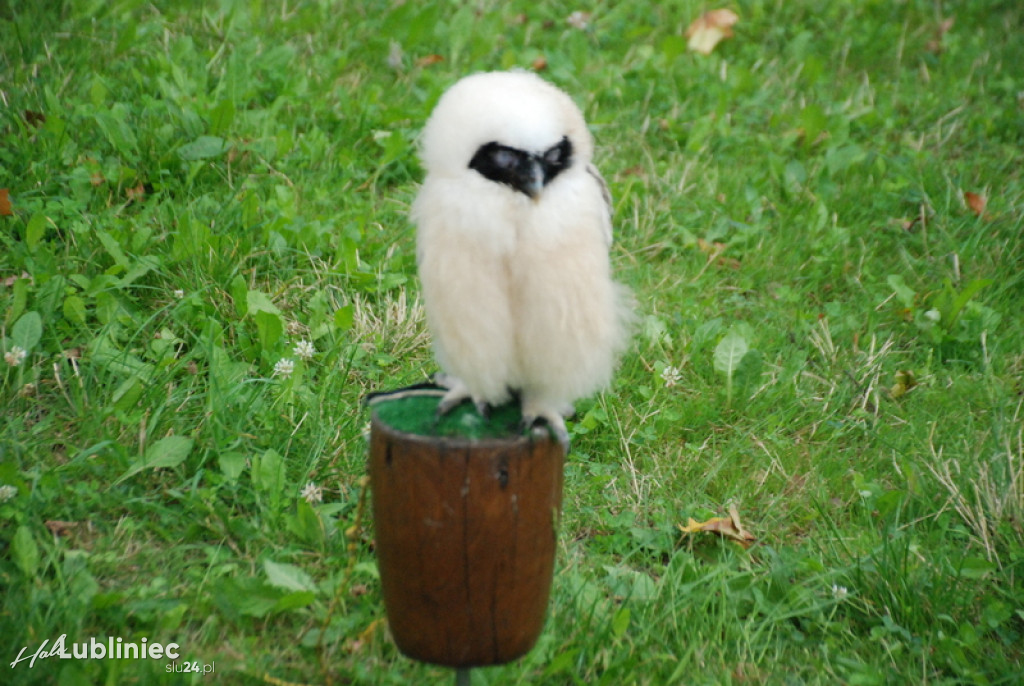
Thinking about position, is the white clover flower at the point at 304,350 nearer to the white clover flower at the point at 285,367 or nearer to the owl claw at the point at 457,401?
the white clover flower at the point at 285,367

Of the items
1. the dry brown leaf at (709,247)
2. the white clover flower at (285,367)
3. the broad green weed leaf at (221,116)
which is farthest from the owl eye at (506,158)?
the broad green weed leaf at (221,116)

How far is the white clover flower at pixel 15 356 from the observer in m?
3.59

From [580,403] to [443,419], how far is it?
5.10ft

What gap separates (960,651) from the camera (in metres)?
3.11

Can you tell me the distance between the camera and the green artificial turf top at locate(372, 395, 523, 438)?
8.50 feet

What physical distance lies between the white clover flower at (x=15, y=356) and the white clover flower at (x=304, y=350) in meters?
1.04

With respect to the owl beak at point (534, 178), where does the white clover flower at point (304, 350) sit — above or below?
below

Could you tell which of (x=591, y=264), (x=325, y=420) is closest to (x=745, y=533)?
(x=591, y=264)

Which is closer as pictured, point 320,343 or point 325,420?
point 325,420

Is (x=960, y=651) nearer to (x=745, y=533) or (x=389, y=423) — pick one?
(x=745, y=533)

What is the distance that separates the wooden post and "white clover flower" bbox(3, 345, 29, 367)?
181 centimetres

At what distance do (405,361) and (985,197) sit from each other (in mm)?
3632

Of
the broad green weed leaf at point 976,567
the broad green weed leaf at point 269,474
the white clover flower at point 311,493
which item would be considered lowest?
the broad green weed leaf at point 976,567

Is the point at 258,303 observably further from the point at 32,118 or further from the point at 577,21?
the point at 577,21
